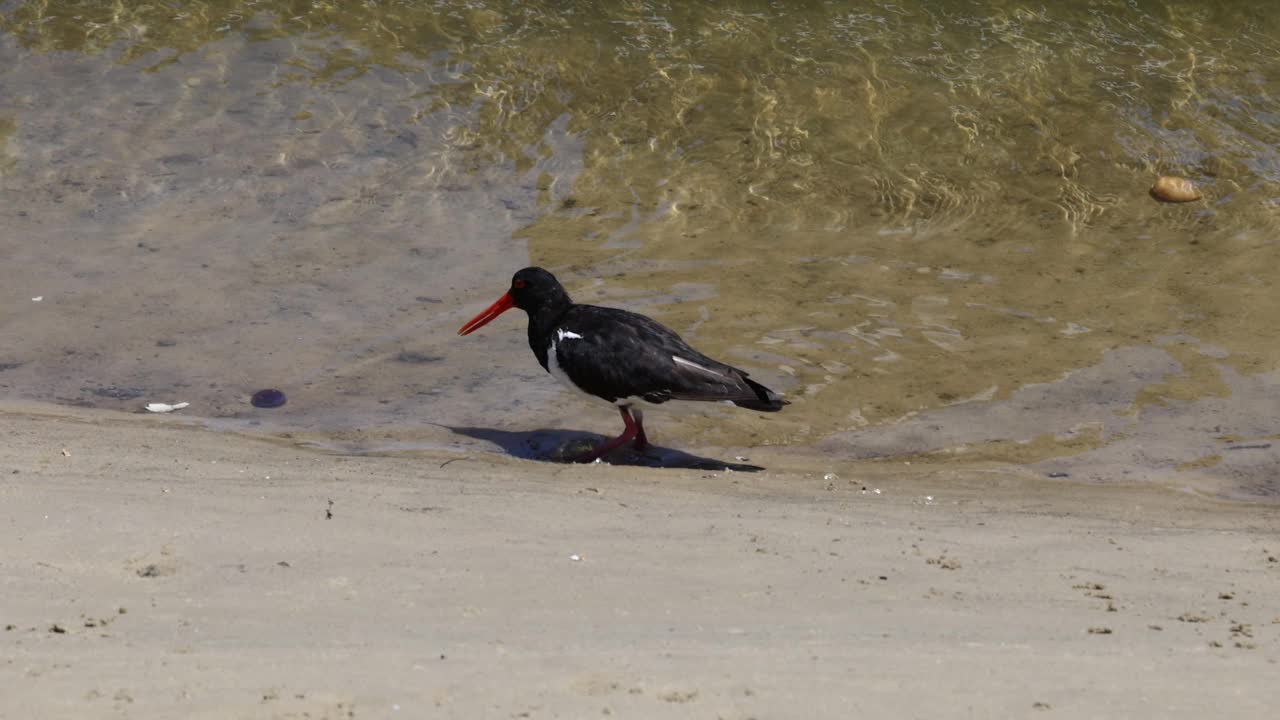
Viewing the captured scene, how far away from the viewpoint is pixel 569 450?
7.01 meters

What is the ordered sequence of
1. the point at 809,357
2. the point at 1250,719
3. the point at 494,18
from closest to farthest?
the point at 1250,719 → the point at 809,357 → the point at 494,18

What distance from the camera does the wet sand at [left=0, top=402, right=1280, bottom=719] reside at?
3.18 m

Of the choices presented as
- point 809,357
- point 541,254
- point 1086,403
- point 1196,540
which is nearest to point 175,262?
point 541,254

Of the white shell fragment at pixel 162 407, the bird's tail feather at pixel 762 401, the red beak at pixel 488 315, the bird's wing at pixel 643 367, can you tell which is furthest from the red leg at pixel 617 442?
the white shell fragment at pixel 162 407

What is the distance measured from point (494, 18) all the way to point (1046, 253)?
5626 mm

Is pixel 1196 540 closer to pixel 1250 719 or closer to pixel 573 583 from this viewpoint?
pixel 1250 719

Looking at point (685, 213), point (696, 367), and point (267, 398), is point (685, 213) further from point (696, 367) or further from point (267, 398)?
point (267, 398)

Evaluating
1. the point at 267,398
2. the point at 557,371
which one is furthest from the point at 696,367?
the point at 267,398

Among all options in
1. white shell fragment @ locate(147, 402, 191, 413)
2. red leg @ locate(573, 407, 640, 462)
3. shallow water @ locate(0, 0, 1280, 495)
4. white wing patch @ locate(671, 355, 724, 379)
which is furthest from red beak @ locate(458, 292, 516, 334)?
white shell fragment @ locate(147, 402, 191, 413)

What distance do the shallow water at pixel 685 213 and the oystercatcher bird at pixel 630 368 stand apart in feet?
1.37

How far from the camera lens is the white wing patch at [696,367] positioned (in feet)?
21.7

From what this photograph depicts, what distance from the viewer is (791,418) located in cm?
727

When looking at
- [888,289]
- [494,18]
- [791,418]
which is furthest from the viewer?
[494,18]

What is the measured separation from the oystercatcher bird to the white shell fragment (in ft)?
6.07
